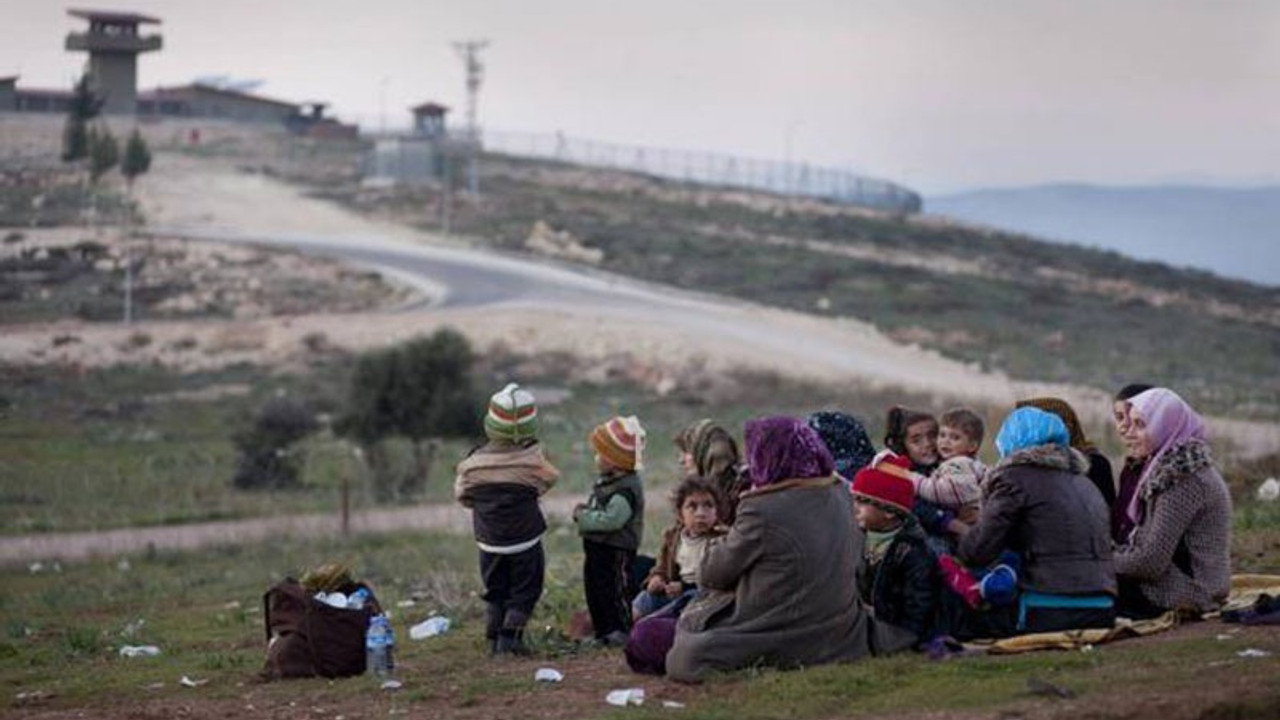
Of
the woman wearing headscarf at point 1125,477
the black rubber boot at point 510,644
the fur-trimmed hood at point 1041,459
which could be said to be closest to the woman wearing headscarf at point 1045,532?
the fur-trimmed hood at point 1041,459

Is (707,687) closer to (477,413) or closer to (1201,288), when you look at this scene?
(477,413)

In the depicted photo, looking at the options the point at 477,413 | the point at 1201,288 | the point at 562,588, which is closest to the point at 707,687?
the point at 562,588

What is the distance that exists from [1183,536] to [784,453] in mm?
2248

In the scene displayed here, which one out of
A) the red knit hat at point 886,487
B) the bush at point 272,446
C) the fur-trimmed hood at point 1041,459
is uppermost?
the fur-trimmed hood at point 1041,459

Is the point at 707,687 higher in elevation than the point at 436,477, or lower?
higher

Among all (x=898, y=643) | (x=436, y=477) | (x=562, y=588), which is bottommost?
(x=436, y=477)

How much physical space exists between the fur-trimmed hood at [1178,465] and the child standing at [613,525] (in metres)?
2.82

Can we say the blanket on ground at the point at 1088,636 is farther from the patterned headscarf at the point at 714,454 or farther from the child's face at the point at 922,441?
the patterned headscarf at the point at 714,454

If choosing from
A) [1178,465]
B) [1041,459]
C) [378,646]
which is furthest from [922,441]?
[378,646]

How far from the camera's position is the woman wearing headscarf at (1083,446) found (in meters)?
11.6

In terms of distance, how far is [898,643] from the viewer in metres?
10.8

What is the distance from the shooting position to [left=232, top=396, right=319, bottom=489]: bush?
107 ft

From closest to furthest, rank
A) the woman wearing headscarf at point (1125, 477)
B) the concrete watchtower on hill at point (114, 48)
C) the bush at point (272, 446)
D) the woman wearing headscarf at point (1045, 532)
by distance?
the woman wearing headscarf at point (1045, 532), the woman wearing headscarf at point (1125, 477), the bush at point (272, 446), the concrete watchtower on hill at point (114, 48)

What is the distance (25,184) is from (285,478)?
30.4 metres
